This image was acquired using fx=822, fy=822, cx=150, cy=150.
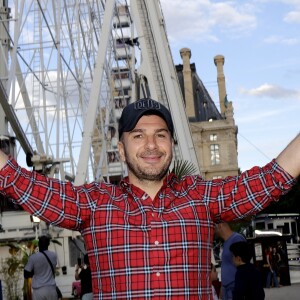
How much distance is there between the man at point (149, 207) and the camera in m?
2.49

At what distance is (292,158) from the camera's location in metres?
2.55

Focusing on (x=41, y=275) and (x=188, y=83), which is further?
(x=188, y=83)

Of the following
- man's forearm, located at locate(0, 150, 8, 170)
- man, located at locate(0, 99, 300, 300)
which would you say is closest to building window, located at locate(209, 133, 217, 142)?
man, located at locate(0, 99, 300, 300)

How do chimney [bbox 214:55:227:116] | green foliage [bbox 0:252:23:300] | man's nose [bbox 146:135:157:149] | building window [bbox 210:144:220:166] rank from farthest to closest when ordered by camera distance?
chimney [bbox 214:55:227:116]
building window [bbox 210:144:220:166]
green foliage [bbox 0:252:23:300]
man's nose [bbox 146:135:157:149]

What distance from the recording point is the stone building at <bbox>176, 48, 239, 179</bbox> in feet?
258

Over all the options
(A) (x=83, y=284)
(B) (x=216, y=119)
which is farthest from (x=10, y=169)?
(B) (x=216, y=119)

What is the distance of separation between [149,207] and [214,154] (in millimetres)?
77108

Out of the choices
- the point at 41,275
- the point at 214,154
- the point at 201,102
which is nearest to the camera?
A: the point at 41,275

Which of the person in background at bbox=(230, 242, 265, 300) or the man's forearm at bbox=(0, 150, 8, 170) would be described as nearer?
the man's forearm at bbox=(0, 150, 8, 170)

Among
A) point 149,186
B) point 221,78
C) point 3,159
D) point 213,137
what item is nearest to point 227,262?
point 149,186

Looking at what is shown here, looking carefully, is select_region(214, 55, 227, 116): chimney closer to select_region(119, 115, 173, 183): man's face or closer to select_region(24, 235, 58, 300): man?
select_region(24, 235, 58, 300): man

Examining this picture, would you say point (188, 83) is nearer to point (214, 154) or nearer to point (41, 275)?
point (214, 154)

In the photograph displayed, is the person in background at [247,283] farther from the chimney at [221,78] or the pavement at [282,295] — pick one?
the chimney at [221,78]

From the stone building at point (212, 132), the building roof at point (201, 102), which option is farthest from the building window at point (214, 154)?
the building roof at point (201, 102)
